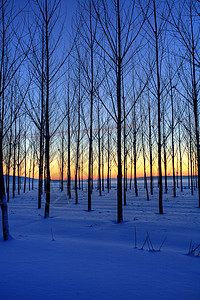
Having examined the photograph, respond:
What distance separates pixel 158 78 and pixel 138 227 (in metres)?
5.45

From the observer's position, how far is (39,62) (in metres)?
7.20

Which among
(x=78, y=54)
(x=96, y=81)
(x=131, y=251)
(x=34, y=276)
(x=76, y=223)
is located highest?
(x=78, y=54)

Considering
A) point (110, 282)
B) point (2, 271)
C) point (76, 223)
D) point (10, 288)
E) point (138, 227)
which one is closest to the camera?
point (10, 288)

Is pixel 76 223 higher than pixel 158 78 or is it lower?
lower

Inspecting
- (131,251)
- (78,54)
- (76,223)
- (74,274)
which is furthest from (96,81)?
(74,274)

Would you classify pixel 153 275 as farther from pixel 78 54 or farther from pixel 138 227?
pixel 78 54

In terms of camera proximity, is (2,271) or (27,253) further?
(27,253)

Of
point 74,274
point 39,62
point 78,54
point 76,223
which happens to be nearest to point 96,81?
point 78,54

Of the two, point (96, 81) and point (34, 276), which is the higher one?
point (96, 81)

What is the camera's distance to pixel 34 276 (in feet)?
6.83

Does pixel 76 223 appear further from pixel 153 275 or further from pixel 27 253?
pixel 153 275

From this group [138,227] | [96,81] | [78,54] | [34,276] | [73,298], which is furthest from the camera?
[78,54]

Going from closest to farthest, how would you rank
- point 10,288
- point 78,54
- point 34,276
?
point 10,288, point 34,276, point 78,54

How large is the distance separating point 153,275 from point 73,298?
3.05ft
